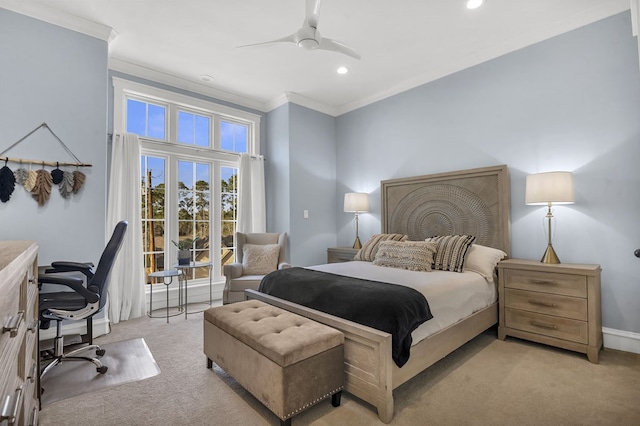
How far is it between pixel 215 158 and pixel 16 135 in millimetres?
2195

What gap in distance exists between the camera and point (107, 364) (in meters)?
2.53

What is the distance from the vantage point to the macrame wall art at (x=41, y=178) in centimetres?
275

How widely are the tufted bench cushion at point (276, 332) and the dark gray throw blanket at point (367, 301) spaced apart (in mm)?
213

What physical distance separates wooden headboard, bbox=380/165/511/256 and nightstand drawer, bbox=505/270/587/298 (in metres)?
0.52

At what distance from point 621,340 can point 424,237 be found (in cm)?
199

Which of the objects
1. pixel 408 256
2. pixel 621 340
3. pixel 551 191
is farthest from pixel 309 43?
pixel 621 340

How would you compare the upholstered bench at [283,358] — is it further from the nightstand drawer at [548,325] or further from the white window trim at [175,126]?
the white window trim at [175,126]

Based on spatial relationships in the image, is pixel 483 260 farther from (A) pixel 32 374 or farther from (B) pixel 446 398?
(A) pixel 32 374

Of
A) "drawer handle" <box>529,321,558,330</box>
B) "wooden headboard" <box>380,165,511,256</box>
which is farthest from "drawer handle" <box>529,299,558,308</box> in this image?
"wooden headboard" <box>380,165,511,256</box>

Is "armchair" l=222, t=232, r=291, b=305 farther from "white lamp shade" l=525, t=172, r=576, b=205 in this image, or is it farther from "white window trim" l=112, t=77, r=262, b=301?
"white lamp shade" l=525, t=172, r=576, b=205

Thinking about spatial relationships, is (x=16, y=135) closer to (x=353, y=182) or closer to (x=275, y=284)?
(x=275, y=284)

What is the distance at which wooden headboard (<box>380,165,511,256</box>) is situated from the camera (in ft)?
11.3

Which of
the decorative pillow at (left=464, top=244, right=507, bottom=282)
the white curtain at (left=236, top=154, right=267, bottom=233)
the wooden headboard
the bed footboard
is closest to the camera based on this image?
the bed footboard

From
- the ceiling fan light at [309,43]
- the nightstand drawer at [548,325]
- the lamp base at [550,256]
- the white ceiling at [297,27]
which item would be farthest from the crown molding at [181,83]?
the nightstand drawer at [548,325]
